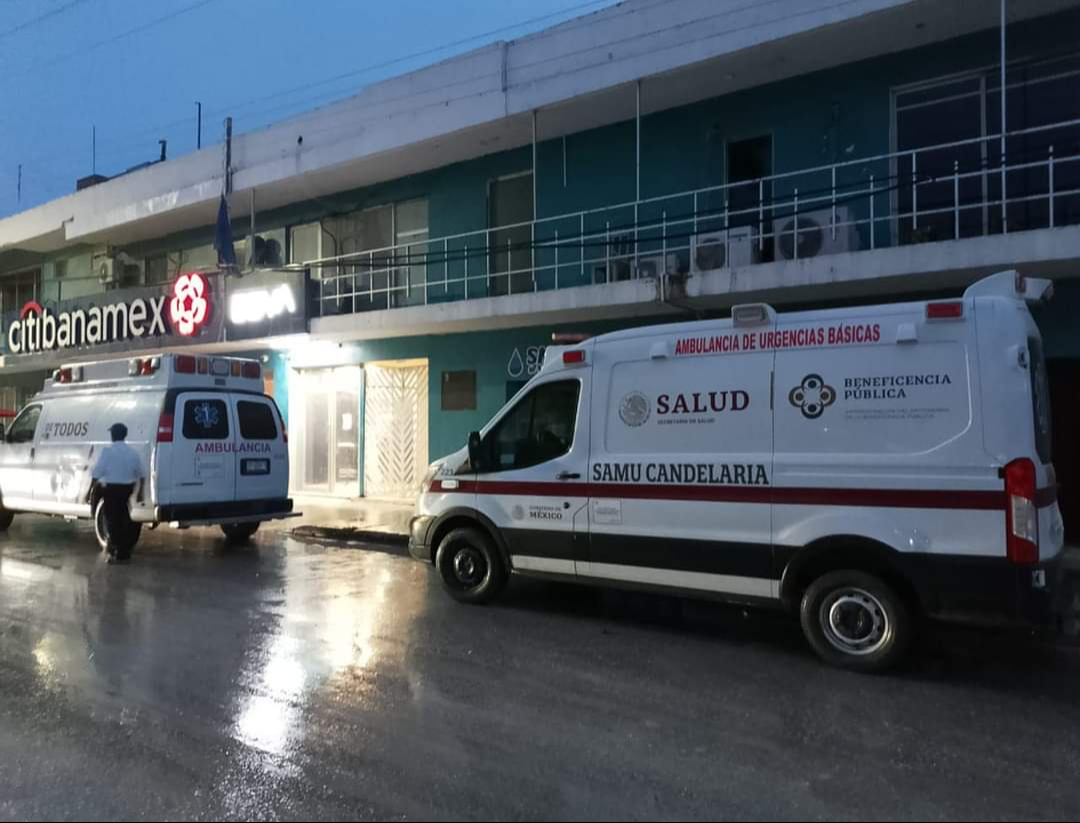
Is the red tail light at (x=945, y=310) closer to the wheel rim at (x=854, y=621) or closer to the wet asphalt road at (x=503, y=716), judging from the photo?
the wheel rim at (x=854, y=621)

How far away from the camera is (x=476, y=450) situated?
757 cm

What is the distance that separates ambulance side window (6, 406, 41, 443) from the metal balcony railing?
5733mm

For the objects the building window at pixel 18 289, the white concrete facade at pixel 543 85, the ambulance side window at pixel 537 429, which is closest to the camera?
the ambulance side window at pixel 537 429

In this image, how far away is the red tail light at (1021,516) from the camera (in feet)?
16.8

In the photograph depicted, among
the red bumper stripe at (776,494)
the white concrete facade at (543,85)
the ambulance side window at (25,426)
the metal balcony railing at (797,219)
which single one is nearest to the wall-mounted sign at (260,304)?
the metal balcony railing at (797,219)

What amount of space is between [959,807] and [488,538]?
15.2ft

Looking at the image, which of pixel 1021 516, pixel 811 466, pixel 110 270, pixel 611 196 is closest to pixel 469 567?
pixel 811 466

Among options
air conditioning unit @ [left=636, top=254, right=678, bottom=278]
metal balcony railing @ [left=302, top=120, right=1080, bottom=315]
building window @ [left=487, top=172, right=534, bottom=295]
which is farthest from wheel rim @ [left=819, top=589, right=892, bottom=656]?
building window @ [left=487, top=172, right=534, bottom=295]

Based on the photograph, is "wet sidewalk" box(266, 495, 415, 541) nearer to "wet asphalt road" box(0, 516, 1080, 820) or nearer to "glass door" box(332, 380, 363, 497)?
"glass door" box(332, 380, 363, 497)

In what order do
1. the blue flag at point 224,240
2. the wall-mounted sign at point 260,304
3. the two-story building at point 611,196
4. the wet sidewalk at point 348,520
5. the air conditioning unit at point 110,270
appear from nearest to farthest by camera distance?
the two-story building at point 611,196 < the wet sidewalk at point 348,520 < the wall-mounted sign at point 260,304 < the blue flag at point 224,240 < the air conditioning unit at point 110,270

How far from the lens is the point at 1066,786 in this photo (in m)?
3.91

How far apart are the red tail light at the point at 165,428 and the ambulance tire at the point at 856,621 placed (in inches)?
317

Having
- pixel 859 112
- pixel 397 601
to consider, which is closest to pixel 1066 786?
pixel 397 601

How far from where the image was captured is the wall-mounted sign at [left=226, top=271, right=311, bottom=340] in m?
15.7
